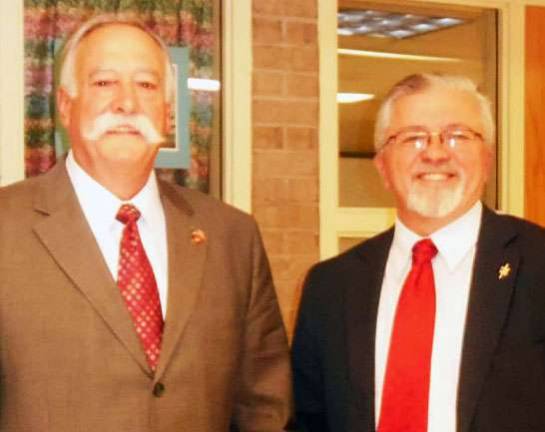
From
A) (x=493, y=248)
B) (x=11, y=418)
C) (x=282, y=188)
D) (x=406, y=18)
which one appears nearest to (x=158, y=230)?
(x=11, y=418)

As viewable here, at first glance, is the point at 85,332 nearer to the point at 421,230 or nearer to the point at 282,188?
the point at 421,230

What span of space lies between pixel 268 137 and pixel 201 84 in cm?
31

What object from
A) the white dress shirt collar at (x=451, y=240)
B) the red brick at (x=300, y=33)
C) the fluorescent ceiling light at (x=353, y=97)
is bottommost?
the white dress shirt collar at (x=451, y=240)

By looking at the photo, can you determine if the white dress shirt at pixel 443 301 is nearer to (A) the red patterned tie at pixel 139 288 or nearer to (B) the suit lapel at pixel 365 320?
(B) the suit lapel at pixel 365 320

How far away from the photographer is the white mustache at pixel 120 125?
89.3 inches

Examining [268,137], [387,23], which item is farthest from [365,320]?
[387,23]

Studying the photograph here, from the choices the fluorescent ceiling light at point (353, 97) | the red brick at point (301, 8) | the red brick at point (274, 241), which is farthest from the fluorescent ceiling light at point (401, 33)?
the red brick at point (274, 241)

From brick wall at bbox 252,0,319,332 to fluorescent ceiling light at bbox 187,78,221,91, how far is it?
0.51ft

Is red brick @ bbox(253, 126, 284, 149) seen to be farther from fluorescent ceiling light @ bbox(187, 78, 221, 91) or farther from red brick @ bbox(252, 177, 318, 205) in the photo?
fluorescent ceiling light @ bbox(187, 78, 221, 91)

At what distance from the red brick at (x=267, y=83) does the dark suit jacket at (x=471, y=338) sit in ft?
4.52

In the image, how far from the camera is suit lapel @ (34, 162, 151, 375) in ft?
7.26

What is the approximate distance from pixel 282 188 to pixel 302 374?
1409 mm

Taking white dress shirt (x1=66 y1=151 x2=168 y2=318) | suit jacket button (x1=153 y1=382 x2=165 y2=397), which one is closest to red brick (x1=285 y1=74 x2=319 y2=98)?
white dress shirt (x1=66 y1=151 x2=168 y2=318)

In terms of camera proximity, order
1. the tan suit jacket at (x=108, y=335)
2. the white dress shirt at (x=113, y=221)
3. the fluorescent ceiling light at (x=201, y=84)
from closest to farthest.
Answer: the tan suit jacket at (x=108, y=335)
the white dress shirt at (x=113, y=221)
the fluorescent ceiling light at (x=201, y=84)
